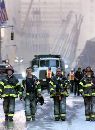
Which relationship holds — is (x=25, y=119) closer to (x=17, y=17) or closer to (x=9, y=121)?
(x=9, y=121)

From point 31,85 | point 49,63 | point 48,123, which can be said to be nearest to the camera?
point 48,123

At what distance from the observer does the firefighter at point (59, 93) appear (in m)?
12.7

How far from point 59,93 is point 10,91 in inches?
60.6

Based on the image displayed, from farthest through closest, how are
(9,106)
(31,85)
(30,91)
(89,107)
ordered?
1. (89,107)
2. (30,91)
3. (31,85)
4. (9,106)

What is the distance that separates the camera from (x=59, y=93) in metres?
12.7

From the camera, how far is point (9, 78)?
1203 centimetres

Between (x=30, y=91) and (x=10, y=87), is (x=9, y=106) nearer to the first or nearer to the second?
(x=10, y=87)

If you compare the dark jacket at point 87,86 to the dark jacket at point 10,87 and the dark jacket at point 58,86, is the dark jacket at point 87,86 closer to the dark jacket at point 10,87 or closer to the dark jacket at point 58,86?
the dark jacket at point 58,86

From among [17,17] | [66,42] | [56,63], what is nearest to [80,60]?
[66,42]

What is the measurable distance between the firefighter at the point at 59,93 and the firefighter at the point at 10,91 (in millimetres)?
1181

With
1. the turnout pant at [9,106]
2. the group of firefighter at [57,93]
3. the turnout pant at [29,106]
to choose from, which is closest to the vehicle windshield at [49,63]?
Answer: the group of firefighter at [57,93]

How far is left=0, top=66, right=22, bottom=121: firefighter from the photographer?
12.0 m

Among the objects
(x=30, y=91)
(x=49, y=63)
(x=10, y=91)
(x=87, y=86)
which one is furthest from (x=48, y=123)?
(x=49, y=63)

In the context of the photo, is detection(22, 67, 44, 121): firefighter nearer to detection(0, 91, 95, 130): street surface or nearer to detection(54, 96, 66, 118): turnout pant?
detection(0, 91, 95, 130): street surface
